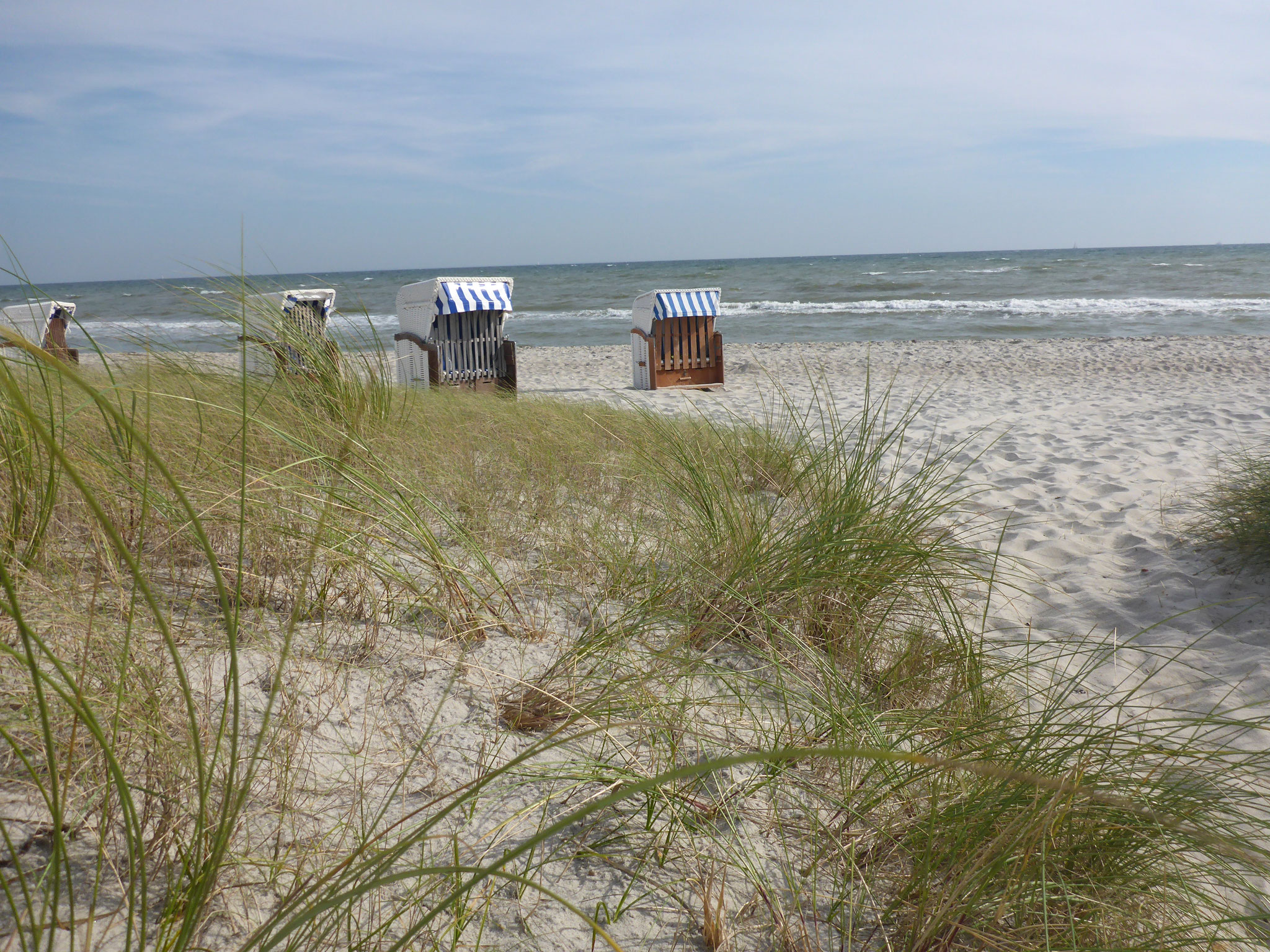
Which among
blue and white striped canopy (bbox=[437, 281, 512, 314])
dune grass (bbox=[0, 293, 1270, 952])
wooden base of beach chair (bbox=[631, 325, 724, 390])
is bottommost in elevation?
dune grass (bbox=[0, 293, 1270, 952])

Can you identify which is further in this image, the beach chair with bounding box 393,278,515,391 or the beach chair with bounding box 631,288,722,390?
the beach chair with bounding box 631,288,722,390

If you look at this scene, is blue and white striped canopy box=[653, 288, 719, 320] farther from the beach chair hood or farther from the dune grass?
the dune grass

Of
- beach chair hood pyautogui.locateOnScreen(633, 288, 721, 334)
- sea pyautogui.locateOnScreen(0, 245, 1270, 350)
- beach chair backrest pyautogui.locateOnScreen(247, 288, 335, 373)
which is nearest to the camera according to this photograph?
beach chair backrest pyautogui.locateOnScreen(247, 288, 335, 373)

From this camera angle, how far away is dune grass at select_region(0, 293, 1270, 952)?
38.4 inches

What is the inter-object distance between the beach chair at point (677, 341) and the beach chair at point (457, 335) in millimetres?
1745

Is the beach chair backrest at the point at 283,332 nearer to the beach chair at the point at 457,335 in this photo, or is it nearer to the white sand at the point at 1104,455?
the white sand at the point at 1104,455

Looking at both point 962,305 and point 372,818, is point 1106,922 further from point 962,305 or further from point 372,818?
point 962,305

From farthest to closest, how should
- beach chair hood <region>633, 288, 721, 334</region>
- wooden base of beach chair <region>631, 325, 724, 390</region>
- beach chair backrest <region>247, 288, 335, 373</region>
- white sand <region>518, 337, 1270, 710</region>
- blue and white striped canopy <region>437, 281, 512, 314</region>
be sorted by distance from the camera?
1. wooden base of beach chair <region>631, 325, 724, 390</region>
2. beach chair hood <region>633, 288, 721, 334</region>
3. blue and white striped canopy <region>437, 281, 512, 314</region>
4. beach chair backrest <region>247, 288, 335, 373</region>
5. white sand <region>518, 337, 1270, 710</region>

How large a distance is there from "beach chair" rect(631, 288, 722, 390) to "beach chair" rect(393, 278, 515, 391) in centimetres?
174

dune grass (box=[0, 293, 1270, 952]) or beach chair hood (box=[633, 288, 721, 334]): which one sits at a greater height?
beach chair hood (box=[633, 288, 721, 334])

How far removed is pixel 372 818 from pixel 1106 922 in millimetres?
1053

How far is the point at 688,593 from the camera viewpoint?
6.84ft

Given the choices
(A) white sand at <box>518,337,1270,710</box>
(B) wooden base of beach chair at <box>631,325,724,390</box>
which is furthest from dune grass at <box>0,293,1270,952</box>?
(B) wooden base of beach chair at <box>631,325,724,390</box>


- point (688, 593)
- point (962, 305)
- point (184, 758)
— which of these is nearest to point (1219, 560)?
point (688, 593)
